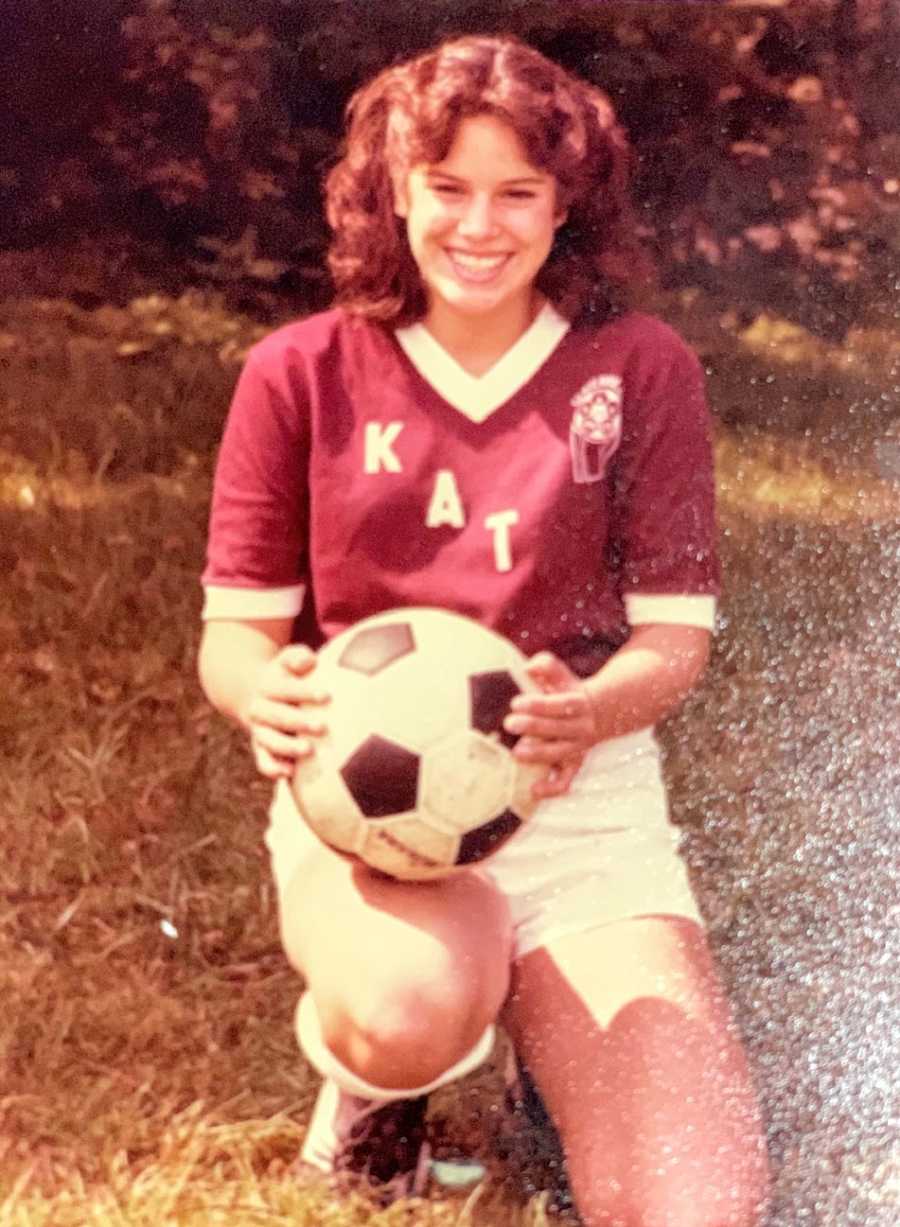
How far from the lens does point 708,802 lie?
0.92 m

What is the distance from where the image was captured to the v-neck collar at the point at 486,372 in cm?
96

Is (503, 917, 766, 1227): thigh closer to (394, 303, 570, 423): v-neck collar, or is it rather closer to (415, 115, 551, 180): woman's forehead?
(394, 303, 570, 423): v-neck collar

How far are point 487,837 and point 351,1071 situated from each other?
161 mm

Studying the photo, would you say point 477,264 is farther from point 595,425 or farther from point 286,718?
point 286,718

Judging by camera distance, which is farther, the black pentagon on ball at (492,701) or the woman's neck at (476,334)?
the woman's neck at (476,334)

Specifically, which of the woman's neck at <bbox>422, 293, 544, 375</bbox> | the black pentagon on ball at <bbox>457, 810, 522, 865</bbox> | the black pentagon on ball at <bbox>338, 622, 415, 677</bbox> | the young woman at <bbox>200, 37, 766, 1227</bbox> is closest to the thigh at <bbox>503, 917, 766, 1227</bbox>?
the young woman at <bbox>200, 37, 766, 1227</bbox>

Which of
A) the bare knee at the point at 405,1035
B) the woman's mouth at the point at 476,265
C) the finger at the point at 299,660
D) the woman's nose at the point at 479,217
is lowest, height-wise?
the bare knee at the point at 405,1035

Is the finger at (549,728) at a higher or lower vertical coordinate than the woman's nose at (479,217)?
lower

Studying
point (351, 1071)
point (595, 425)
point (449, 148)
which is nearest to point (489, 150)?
point (449, 148)

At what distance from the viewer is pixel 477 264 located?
943 mm

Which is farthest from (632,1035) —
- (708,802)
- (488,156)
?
(488,156)

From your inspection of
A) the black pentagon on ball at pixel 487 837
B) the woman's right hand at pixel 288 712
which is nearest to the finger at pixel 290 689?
the woman's right hand at pixel 288 712

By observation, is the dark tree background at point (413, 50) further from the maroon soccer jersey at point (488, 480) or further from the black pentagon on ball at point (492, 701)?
the black pentagon on ball at point (492, 701)

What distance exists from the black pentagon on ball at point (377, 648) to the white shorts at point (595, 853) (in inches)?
4.6
